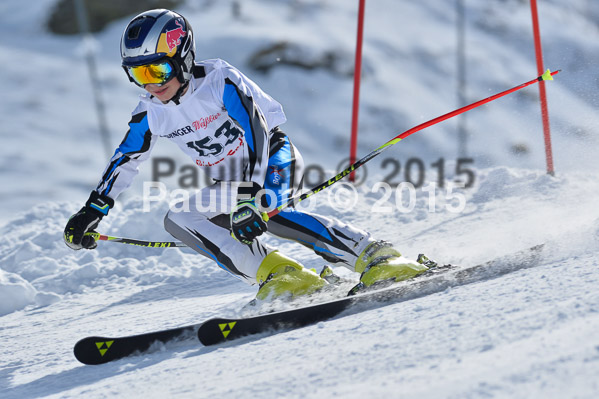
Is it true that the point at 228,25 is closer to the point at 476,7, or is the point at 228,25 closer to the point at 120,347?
the point at 476,7

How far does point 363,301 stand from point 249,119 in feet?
3.19

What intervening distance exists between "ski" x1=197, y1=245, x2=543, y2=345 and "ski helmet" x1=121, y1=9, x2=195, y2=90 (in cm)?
113

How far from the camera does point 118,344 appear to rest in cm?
281

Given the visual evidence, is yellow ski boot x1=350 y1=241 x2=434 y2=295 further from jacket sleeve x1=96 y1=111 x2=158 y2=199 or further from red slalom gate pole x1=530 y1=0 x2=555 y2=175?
red slalom gate pole x1=530 y1=0 x2=555 y2=175

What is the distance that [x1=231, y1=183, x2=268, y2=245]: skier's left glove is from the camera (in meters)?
2.92

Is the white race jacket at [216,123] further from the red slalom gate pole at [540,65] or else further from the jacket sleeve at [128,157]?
the red slalom gate pole at [540,65]

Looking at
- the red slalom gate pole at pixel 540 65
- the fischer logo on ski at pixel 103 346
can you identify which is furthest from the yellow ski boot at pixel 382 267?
the red slalom gate pole at pixel 540 65

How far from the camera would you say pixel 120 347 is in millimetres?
2811

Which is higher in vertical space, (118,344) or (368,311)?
(368,311)

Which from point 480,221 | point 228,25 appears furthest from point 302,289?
point 228,25

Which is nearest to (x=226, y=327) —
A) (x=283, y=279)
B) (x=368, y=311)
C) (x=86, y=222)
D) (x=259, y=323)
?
(x=259, y=323)

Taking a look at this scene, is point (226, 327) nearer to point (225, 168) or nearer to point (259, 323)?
point (259, 323)

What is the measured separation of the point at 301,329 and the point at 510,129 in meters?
14.7

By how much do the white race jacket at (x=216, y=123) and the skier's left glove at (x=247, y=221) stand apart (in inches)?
5.8
